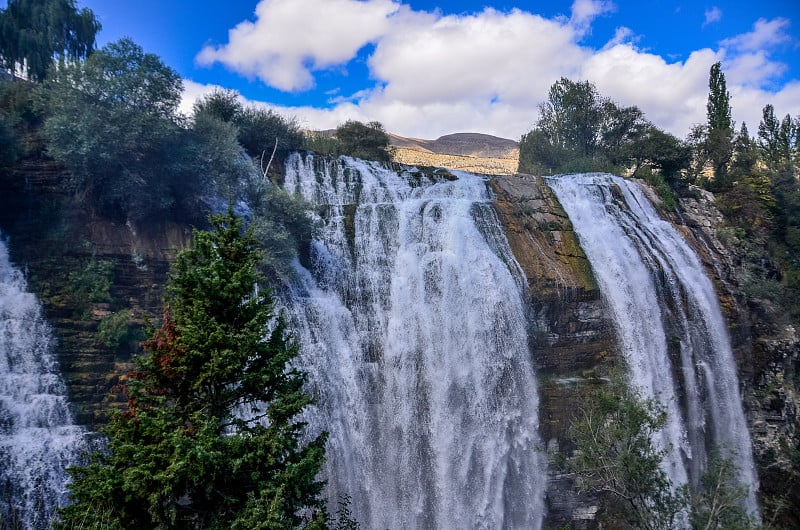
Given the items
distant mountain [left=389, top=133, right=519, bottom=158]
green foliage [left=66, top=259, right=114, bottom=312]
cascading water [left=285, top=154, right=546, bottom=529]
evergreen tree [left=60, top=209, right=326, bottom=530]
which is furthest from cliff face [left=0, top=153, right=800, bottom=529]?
distant mountain [left=389, top=133, right=519, bottom=158]

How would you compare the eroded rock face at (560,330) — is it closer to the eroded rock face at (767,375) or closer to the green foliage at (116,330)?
the eroded rock face at (767,375)

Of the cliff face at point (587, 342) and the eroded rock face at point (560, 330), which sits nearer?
the eroded rock face at point (560, 330)

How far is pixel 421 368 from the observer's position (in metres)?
17.8

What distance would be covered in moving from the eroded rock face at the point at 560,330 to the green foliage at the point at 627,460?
4229mm

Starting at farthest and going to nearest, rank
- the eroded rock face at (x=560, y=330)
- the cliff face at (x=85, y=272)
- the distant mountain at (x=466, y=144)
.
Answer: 1. the distant mountain at (x=466, y=144)
2. the eroded rock face at (x=560, y=330)
3. the cliff face at (x=85, y=272)

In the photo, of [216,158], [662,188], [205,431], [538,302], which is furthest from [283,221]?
[662,188]

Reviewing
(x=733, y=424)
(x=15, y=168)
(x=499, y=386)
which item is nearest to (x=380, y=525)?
(x=499, y=386)

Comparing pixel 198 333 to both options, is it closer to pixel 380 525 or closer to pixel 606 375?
pixel 380 525

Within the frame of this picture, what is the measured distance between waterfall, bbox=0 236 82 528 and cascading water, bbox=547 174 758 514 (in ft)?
61.3

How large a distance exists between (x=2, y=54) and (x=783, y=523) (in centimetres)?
3993

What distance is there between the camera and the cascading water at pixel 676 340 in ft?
64.5

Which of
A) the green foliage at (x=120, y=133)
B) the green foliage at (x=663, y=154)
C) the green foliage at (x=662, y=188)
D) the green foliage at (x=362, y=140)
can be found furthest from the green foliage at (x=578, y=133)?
the green foliage at (x=120, y=133)

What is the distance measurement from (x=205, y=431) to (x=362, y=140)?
29211 millimetres

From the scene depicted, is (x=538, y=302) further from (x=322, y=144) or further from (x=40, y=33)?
(x=40, y=33)
